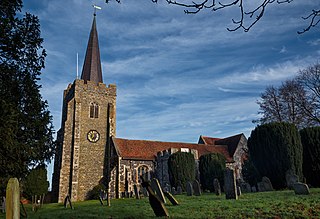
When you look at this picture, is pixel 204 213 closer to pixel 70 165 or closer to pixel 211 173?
pixel 211 173

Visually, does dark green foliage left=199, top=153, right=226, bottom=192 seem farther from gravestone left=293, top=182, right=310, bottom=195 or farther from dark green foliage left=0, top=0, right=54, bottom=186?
dark green foliage left=0, top=0, right=54, bottom=186

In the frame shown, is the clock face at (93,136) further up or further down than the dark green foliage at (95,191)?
further up

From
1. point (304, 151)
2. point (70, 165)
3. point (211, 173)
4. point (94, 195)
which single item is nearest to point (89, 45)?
point (70, 165)

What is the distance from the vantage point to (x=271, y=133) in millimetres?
16984

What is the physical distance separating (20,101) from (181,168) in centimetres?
1608

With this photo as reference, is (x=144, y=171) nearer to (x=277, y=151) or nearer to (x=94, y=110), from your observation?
(x=94, y=110)

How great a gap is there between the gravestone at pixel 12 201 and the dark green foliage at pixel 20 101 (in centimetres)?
754

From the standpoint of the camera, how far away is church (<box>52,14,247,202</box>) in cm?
2719

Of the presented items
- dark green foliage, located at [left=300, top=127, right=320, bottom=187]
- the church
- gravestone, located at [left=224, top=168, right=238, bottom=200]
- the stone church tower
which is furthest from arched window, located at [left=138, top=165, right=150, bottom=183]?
gravestone, located at [left=224, top=168, right=238, bottom=200]

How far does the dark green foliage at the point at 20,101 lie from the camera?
9.97 metres

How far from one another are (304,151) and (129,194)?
1561cm

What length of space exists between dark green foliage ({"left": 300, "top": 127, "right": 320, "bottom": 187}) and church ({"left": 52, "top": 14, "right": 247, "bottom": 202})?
461 inches

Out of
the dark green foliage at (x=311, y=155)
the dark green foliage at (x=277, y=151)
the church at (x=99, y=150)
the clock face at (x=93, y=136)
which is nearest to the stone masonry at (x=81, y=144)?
the church at (x=99, y=150)

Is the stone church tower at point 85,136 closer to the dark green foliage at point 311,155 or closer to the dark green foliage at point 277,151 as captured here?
the dark green foliage at point 277,151
